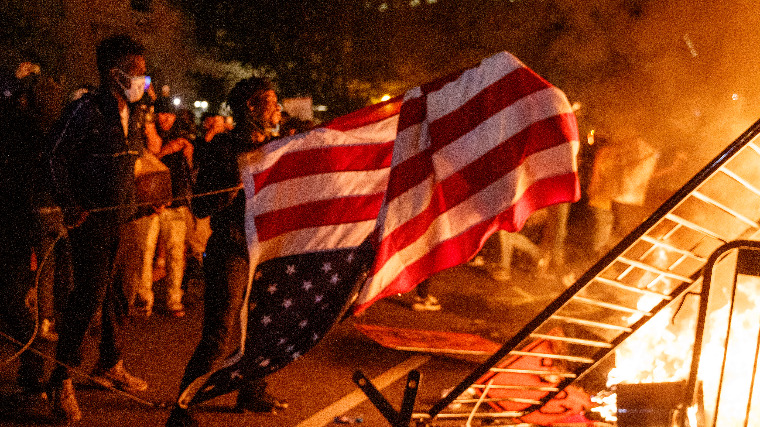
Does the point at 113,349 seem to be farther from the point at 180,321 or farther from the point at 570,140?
the point at 570,140

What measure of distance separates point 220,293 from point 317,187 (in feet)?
4.03

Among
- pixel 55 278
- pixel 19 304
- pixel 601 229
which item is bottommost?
pixel 19 304

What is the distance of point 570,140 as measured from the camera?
10.2ft

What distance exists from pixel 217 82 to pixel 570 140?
1541 centimetres

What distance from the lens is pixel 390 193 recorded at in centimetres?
320

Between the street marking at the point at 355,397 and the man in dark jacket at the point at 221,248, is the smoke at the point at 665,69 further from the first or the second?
the man in dark jacket at the point at 221,248

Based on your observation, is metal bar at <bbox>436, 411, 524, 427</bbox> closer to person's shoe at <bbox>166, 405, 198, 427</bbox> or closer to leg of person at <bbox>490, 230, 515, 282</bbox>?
person's shoe at <bbox>166, 405, 198, 427</bbox>

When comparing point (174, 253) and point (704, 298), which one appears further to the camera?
point (174, 253)

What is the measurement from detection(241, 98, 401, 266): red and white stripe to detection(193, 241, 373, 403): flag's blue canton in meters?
0.06

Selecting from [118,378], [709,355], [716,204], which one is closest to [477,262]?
[709,355]

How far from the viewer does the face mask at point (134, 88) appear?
438cm

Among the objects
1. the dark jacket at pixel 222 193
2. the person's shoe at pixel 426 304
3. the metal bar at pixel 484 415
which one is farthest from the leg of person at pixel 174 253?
the metal bar at pixel 484 415

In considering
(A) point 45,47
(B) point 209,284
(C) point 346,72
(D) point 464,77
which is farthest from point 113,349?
(A) point 45,47

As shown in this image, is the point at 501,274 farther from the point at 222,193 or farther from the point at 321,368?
the point at 222,193
